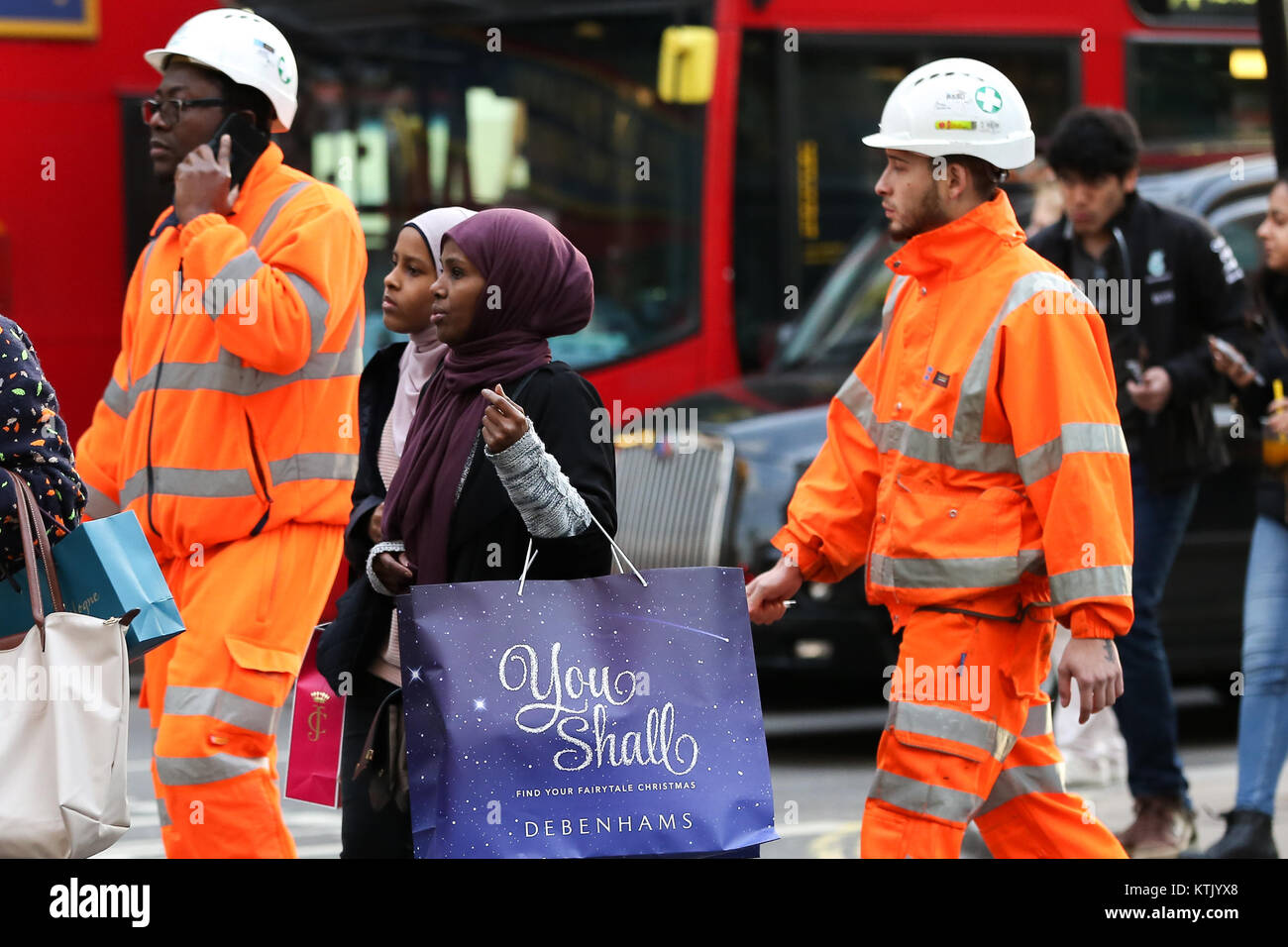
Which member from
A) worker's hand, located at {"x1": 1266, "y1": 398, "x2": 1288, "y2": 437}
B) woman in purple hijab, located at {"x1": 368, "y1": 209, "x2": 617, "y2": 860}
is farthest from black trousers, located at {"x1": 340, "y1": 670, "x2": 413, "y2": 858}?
worker's hand, located at {"x1": 1266, "y1": 398, "x2": 1288, "y2": 437}

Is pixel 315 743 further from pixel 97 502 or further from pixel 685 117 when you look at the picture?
pixel 685 117

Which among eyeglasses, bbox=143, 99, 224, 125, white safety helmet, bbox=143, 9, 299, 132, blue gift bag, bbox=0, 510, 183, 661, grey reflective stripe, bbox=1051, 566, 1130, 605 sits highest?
white safety helmet, bbox=143, 9, 299, 132

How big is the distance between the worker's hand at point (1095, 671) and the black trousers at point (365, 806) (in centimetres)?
134

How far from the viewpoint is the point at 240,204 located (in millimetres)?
4965

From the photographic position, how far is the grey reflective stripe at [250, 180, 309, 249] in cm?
489

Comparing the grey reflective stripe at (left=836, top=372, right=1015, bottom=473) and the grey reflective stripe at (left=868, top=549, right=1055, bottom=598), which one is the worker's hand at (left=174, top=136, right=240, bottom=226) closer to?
the grey reflective stripe at (left=836, top=372, right=1015, bottom=473)

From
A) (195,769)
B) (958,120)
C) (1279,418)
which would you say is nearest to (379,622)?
(195,769)

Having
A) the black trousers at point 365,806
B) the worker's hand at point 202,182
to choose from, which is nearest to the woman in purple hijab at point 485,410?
the black trousers at point 365,806

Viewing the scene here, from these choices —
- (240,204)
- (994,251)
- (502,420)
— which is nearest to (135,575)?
(502,420)

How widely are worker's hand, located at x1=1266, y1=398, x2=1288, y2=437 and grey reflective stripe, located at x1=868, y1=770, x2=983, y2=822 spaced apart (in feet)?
7.40

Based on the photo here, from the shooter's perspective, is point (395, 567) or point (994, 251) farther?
point (994, 251)

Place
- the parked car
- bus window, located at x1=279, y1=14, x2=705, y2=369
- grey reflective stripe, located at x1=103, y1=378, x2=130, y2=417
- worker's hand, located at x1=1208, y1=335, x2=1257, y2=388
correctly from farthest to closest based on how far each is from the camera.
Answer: bus window, located at x1=279, y1=14, x2=705, y2=369, the parked car, worker's hand, located at x1=1208, y1=335, x2=1257, y2=388, grey reflective stripe, located at x1=103, y1=378, x2=130, y2=417
